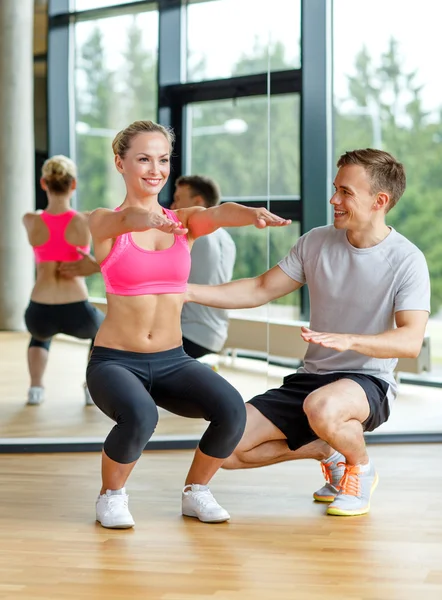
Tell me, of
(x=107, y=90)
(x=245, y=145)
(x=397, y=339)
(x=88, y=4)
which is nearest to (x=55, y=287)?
(x=107, y=90)

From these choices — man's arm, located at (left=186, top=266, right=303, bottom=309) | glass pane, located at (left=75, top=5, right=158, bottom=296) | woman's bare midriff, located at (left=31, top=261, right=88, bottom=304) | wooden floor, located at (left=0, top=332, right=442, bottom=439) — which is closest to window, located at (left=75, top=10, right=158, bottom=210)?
glass pane, located at (left=75, top=5, right=158, bottom=296)

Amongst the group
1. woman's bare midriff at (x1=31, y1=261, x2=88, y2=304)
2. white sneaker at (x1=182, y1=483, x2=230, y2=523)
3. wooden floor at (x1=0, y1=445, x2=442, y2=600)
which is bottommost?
wooden floor at (x1=0, y1=445, x2=442, y2=600)

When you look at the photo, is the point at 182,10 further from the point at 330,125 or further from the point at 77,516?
the point at 77,516

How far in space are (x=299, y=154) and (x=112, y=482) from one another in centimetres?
186

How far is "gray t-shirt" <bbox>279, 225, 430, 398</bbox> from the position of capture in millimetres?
3102

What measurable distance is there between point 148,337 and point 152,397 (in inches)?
7.1

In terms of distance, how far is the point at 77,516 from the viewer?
3.04 m

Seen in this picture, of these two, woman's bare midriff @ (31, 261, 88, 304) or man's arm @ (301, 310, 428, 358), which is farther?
woman's bare midriff @ (31, 261, 88, 304)

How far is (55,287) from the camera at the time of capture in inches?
166

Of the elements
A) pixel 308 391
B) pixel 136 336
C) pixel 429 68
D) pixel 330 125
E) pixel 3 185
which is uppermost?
pixel 429 68

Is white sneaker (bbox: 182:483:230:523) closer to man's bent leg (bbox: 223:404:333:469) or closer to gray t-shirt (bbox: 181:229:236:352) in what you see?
man's bent leg (bbox: 223:404:333:469)

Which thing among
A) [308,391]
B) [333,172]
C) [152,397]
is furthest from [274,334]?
[152,397]

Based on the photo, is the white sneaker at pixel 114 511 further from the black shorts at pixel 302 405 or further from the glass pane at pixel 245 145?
the glass pane at pixel 245 145

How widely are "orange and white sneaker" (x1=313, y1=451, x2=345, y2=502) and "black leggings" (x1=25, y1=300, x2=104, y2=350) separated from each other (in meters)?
1.31
